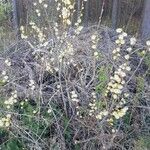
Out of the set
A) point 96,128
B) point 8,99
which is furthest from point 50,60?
point 96,128

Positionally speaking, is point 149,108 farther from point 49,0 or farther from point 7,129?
point 49,0

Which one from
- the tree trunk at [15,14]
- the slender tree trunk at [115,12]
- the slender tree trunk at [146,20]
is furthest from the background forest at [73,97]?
the tree trunk at [15,14]

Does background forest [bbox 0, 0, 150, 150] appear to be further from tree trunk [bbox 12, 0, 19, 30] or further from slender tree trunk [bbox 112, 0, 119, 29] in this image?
tree trunk [bbox 12, 0, 19, 30]

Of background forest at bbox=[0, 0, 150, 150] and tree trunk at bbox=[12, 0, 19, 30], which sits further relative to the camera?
tree trunk at bbox=[12, 0, 19, 30]

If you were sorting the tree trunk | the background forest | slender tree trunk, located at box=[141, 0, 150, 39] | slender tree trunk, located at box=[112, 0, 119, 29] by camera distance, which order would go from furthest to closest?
the tree trunk, slender tree trunk, located at box=[112, 0, 119, 29], slender tree trunk, located at box=[141, 0, 150, 39], the background forest

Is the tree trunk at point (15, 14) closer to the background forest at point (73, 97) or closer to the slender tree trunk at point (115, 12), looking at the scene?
the slender tree trunk at point (115, 12)

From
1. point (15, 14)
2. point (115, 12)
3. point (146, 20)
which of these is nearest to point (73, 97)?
point (146, 20)

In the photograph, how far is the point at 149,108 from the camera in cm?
375

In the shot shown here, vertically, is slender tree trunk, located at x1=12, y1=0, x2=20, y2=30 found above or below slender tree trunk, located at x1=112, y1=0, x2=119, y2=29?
below

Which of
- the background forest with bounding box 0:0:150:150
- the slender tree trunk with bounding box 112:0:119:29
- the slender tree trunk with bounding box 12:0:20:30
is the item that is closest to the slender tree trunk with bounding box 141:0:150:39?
the slender tree trunk with bounding box 112:0:119:29

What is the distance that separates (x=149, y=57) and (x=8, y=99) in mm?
1566

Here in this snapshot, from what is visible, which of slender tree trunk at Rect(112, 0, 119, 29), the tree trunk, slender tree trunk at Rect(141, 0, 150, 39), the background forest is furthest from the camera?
the tree trunk

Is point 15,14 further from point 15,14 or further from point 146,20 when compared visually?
point 146,20

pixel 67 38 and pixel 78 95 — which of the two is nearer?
pixel 78 95
